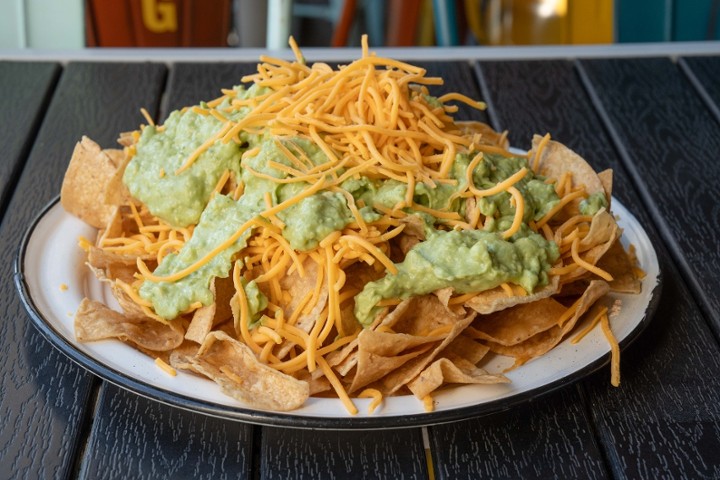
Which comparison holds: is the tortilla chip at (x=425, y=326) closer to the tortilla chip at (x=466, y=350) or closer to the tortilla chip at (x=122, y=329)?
the tortilla chip at (x=466, y=350)

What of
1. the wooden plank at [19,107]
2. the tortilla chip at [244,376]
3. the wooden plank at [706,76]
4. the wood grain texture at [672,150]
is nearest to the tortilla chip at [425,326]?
the tortilla chip at [244,376]

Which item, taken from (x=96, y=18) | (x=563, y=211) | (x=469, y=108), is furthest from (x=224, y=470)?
(x=96, y=18)

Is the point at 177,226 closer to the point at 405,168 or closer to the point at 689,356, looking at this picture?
the point at 405,168

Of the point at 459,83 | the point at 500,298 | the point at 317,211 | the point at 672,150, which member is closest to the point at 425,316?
the point at 500,298

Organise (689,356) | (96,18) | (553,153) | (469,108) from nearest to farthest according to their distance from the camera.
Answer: (689,356)
(553,153)
(469,108)
(96,18)

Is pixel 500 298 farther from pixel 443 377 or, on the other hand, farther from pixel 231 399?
pixel 231 399

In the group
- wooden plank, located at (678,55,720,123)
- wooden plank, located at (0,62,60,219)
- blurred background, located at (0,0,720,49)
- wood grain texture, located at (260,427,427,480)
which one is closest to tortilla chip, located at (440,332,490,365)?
wood grain texture, located at (260,427,427,480)

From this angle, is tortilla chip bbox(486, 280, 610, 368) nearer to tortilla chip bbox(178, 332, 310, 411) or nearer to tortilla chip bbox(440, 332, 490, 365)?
tortilla chip bbox(440, 332, 490, 365)
